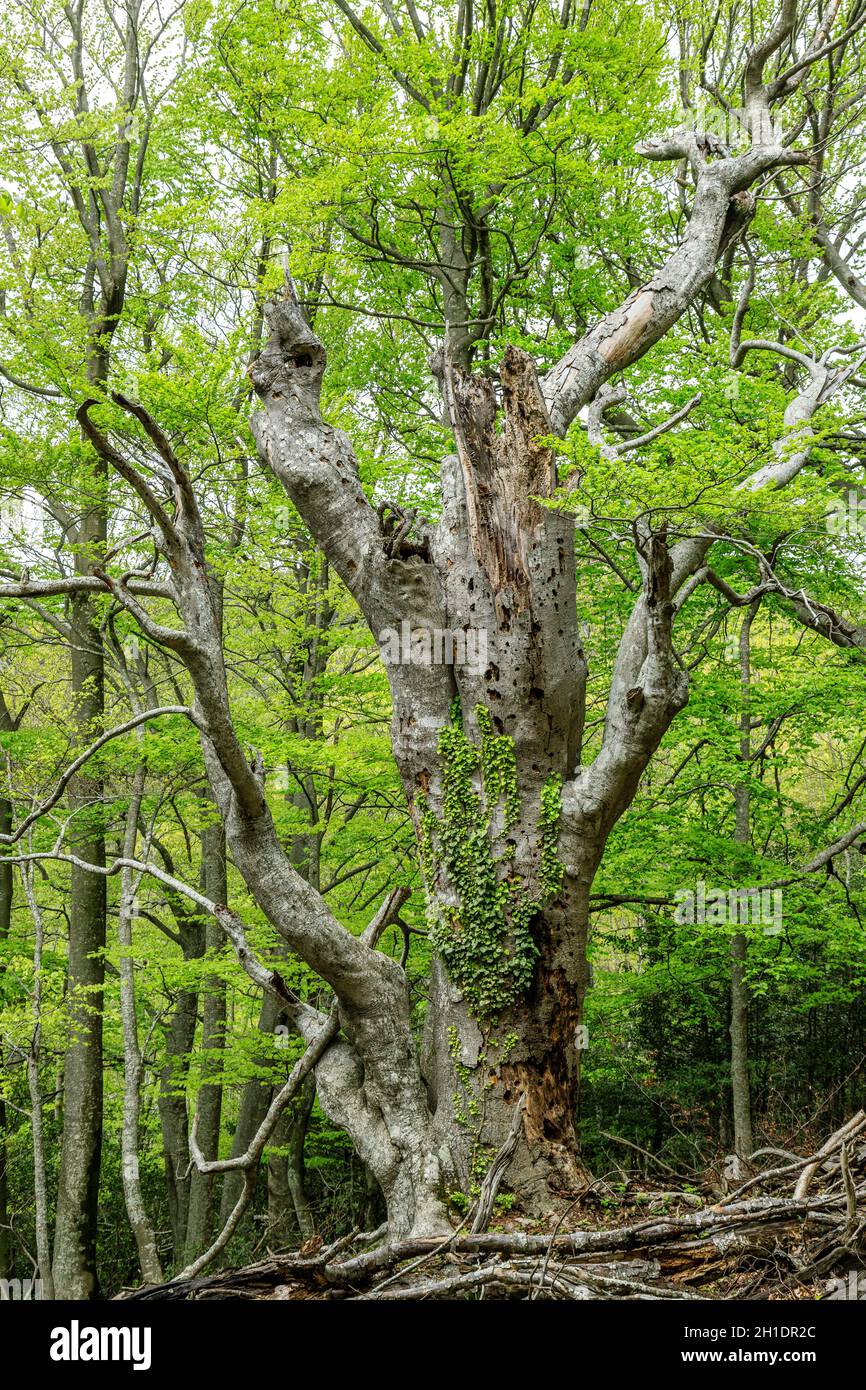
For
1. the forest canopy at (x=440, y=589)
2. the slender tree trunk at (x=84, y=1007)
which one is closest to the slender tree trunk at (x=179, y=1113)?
the forest canopy at (x=440, y=589)

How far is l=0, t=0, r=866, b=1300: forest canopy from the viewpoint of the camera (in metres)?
5.39

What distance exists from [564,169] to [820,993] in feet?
26.2

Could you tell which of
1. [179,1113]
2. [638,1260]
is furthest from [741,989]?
[179,1113]

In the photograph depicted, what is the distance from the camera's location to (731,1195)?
12.7 ft

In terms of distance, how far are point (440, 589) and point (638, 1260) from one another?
3.43m

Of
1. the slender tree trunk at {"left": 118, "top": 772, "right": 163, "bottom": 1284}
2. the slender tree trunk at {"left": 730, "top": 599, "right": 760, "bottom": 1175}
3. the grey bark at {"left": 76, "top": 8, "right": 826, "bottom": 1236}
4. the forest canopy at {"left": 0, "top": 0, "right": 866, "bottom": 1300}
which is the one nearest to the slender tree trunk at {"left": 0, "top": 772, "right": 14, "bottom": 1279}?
the forest canopy at {"left": 0, "top": 0, "right": 866, "bottom": 1300}

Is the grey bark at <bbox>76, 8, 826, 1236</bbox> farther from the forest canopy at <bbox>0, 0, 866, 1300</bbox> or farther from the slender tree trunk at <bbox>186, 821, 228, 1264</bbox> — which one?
the slender tree trunk at <bbox>186, 821, 228, 1264</bbox>

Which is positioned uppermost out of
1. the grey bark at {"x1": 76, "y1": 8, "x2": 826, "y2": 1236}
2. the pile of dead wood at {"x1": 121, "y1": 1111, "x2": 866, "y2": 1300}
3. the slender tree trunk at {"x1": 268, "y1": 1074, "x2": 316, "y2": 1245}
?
the grey bark at {"x1": 76, "y1": 8, "x2": 826, "y2": 1236}

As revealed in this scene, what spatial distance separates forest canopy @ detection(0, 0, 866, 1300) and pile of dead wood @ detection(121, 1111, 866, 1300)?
3.1 inches

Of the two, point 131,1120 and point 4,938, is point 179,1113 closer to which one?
point 4,938

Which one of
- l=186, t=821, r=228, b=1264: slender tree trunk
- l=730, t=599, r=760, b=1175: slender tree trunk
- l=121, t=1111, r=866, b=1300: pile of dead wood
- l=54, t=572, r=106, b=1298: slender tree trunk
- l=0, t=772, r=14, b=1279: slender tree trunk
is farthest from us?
l=0, t=772, r=14, b=1279: slender tree trunk

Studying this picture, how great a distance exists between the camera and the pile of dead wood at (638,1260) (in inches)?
137

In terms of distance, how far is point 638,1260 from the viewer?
394cm
